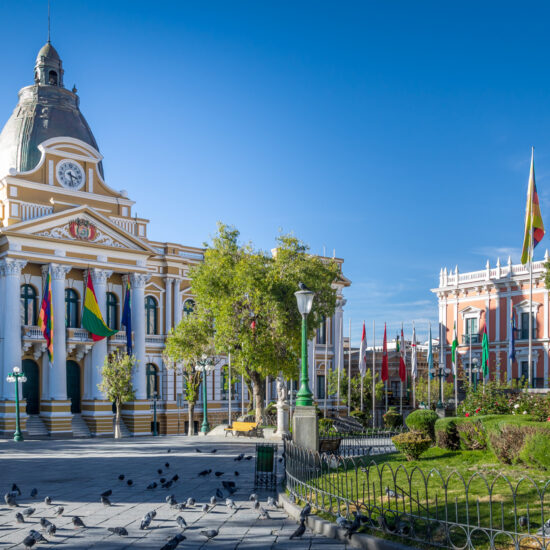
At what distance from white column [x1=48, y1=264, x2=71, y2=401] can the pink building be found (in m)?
28.5

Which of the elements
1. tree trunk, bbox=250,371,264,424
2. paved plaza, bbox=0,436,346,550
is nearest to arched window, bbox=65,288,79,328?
tree trunk, bbox=250,371,264,424

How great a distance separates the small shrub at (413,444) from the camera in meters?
16.4

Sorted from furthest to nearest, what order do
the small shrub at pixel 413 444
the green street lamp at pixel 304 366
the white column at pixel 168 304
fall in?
the white column at pixel 168 304, the small shrub at pixel 413 444, the green street lamp at pixel 304 366

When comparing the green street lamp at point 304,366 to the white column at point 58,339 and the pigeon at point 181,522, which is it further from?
the white column at point 58,339

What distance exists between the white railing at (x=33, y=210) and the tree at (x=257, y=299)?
10.00 meters

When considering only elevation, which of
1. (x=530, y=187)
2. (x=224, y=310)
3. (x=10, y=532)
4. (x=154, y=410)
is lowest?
(x=154, y=410)

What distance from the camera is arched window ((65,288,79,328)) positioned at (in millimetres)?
40281

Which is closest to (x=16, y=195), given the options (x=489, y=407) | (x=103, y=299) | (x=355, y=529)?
(x=103, y=299)

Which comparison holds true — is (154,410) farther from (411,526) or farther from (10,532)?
(411,526)

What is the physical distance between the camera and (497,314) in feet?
181

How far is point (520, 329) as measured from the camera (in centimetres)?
5362

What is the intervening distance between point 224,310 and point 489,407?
1421 centimetres

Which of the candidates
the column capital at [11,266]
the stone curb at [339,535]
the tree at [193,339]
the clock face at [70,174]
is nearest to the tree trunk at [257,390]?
the tree at [193,339]

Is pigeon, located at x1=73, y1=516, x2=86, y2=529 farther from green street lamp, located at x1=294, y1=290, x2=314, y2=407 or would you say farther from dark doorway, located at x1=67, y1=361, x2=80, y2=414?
dark doorway, located at x1=67, y1=361, x2=80, y2=414
